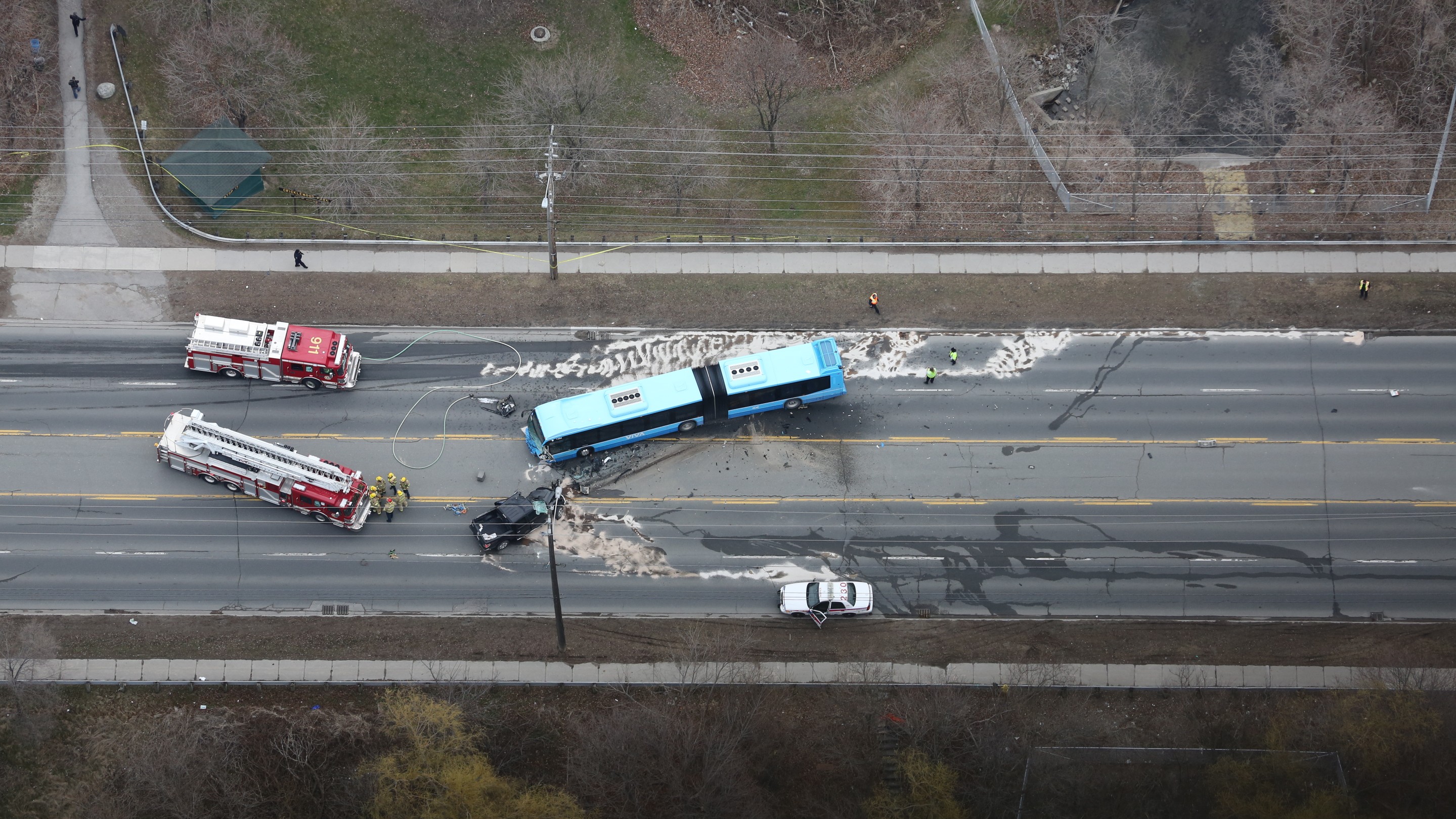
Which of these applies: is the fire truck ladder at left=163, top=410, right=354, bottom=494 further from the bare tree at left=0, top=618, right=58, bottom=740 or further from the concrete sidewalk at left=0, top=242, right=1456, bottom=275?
the concrete sidewalk at left=0, top=242, right=1456, bottom=275

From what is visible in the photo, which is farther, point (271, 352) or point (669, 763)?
point (271, 352)

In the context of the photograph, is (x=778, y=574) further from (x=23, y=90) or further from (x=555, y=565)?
(x=23, y=90)

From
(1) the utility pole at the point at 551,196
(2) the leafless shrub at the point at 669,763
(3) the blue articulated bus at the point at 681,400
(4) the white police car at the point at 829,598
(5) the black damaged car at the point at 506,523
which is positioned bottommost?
(2) the leafless shrub at the point at 669,763

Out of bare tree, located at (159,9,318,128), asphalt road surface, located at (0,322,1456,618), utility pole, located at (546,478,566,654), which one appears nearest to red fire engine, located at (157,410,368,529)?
asphalt road surface, located at (0,322,1456,618)

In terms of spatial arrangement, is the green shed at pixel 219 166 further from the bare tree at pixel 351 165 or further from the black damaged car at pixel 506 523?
the black damaged car at pixel 506 523

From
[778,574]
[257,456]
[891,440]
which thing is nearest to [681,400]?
[778,574]

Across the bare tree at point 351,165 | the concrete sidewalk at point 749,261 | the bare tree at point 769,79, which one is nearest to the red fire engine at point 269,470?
the concrete sidewalk at point 749,261
